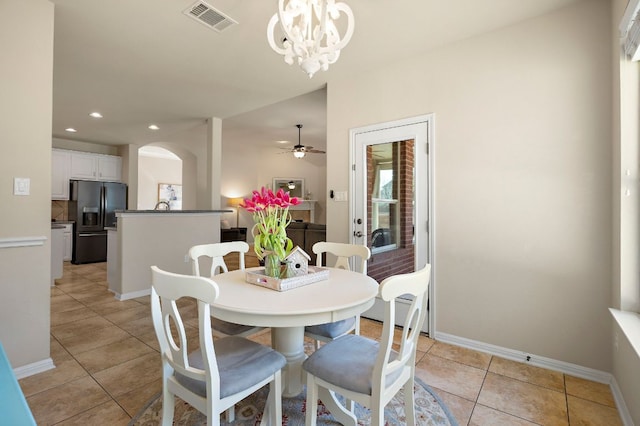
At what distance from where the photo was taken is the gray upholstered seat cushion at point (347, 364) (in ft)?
4.24

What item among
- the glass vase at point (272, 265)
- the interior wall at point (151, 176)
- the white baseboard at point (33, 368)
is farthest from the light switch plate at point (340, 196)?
the interior wall at point (151, 176)

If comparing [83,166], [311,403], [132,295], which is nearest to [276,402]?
[311,403]

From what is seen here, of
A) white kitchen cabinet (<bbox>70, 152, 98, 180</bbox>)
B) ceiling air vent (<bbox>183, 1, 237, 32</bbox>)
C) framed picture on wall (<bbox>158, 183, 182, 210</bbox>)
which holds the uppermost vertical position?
ceiling air vent (<bbox>183, 1, 237, 32</bbox>)

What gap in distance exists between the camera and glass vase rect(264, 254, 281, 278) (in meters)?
1.72

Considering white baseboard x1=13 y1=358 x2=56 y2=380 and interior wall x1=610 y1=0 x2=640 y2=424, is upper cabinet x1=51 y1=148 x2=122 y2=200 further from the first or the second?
interior wall x1=610 y1=0 x2=640 y2=424

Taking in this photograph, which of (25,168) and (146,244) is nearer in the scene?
(25,168)

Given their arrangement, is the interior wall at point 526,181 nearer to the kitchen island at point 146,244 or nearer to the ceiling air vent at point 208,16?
the ceiling air vent at point 208,16

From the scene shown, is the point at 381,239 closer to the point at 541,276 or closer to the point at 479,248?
the point at 479,248

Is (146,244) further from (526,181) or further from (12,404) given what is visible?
(526,181)

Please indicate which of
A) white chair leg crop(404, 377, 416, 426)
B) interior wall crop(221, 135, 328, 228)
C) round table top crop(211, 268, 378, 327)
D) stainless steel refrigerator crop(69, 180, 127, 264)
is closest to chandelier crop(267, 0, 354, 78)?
round table top crop(211, 268, 378, 327)

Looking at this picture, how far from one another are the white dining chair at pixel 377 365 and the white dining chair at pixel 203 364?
7.8 inches

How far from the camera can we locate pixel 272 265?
1729 mm

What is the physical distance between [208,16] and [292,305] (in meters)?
2.27

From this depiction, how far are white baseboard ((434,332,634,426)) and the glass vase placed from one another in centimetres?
179
